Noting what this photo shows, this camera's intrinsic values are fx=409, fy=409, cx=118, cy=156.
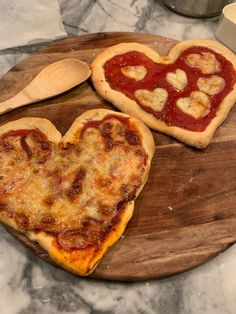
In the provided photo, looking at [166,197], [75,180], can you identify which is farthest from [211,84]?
[75,180]

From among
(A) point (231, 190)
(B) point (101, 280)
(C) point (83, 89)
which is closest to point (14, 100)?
(C) point (83, 89)

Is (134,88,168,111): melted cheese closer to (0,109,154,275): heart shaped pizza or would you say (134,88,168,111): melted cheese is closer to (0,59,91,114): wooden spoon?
(0,109,154,275): heart shaped pizza

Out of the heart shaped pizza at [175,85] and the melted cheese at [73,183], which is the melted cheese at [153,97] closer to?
the heart shaped pizza at [175,85]

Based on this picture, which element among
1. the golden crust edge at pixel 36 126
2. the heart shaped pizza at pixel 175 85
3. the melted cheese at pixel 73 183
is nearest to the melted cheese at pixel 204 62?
the heart shaped pizza at pixel 175 85

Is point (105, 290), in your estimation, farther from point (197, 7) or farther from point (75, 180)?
point (197, 7)

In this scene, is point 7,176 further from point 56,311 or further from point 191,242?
point 191,242
